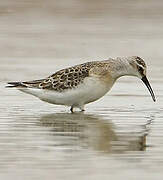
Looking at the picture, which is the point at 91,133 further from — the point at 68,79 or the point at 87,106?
the point at 87,106

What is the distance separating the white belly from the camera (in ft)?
41.1

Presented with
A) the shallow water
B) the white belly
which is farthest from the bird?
the shallow water

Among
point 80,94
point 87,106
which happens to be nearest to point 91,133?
point 80,94

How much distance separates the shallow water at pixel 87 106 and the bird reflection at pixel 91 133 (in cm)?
1

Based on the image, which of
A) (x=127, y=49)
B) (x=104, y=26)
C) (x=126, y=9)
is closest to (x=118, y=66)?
(x=127, y=49)

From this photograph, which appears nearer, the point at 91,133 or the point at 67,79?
the point at 91,133

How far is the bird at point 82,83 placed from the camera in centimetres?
1259

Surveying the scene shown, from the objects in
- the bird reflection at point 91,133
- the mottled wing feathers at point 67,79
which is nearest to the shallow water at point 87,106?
the bird reflection at point 91,133

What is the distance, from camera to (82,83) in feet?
41.5

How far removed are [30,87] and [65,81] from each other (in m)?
0.51

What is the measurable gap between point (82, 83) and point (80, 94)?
0.53 feet

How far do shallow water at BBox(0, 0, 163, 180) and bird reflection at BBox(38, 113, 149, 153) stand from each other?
1 centimetres

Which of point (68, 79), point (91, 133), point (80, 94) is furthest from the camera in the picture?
point (68, 79)

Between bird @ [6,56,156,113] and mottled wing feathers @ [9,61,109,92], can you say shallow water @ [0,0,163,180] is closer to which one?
bird @ [6,56,156,113]
